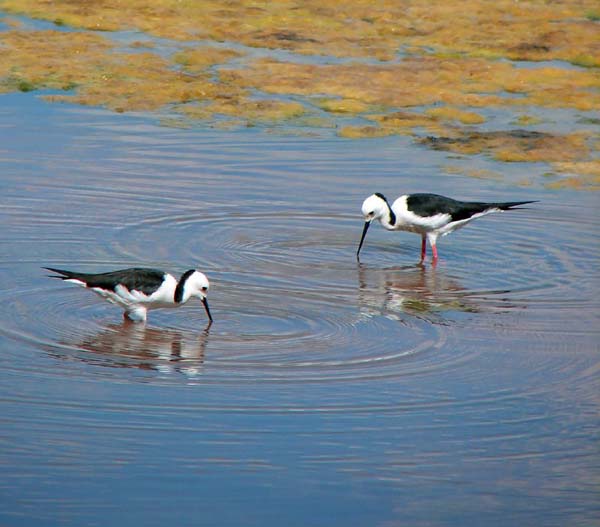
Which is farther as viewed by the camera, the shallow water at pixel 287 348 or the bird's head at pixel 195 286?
the bird's head at pixel 195 286

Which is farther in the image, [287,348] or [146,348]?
[146,348]

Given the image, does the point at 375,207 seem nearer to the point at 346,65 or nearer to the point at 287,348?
the point at 287,348

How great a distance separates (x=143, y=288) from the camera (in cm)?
976

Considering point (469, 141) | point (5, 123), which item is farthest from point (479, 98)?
point (5, 123)

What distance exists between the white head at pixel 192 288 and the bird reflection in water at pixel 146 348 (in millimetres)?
247

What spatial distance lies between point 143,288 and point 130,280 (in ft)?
0.39

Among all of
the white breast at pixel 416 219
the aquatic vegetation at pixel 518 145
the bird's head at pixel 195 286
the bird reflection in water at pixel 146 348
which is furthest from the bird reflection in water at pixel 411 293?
the aquatic vegetation at pixel 518 145

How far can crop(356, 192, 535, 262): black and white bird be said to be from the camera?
12289 millimetres

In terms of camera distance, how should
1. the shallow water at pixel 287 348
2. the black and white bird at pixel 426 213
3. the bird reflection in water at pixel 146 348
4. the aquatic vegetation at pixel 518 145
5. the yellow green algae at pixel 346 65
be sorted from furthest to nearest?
the yellow green algae at pixel 346 65, the aquatic vegetation at pixel 518 145, the black and white bird at pixel 426 213, the bird reflection in water at pixel 146 348, the shallow water at pixel 287 348

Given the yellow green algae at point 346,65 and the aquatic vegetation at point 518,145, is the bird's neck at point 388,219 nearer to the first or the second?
the yellow green algae at point 346,65

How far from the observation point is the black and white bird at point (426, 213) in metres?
12.3

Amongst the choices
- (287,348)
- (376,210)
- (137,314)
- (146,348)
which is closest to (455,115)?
(376,210)

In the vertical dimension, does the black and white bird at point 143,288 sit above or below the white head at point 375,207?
below

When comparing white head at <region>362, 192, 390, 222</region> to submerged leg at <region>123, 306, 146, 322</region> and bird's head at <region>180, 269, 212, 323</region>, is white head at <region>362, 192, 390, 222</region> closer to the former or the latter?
bird's head at <region>180, 269, 212, 323</region>
